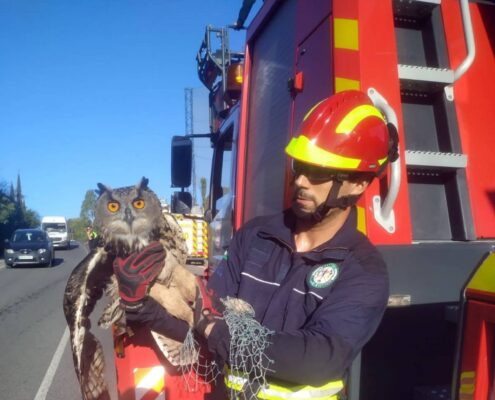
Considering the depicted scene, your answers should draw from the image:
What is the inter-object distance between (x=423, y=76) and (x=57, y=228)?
1343 inches

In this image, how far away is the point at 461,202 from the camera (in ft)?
6.33

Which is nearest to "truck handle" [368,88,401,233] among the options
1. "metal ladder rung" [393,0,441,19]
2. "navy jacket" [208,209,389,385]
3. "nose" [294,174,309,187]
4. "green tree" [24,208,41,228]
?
"navy jacket" [208,209,389,385]

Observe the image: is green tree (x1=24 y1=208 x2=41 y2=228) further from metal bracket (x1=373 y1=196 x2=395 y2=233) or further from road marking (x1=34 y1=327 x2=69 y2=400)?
metal bracket (x1=373 y1=196 x2=395 y2=233)

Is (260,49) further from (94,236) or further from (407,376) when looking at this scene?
(407,376)

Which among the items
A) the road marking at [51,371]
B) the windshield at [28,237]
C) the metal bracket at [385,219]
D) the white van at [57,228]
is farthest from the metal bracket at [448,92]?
the white van at [57,228]

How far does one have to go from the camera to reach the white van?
3225 centimetres

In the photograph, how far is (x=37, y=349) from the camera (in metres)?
6.27

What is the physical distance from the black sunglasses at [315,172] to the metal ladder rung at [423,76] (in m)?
0.65

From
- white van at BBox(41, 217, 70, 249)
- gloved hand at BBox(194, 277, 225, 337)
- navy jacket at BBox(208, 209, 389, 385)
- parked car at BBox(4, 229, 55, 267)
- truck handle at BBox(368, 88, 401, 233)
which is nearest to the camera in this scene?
navy jacket at BBox(208, 209, 389, 385)

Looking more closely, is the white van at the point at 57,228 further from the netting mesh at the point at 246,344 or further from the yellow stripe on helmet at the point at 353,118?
the yellow stripe on helmet at the point at 353,118

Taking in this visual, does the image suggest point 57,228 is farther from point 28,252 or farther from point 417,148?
point 417,148

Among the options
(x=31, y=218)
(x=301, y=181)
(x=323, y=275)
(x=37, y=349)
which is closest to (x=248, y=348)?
(x=323, y=275)

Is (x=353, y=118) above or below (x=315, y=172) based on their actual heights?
above

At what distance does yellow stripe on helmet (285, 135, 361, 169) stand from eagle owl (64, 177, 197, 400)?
2.27ft
